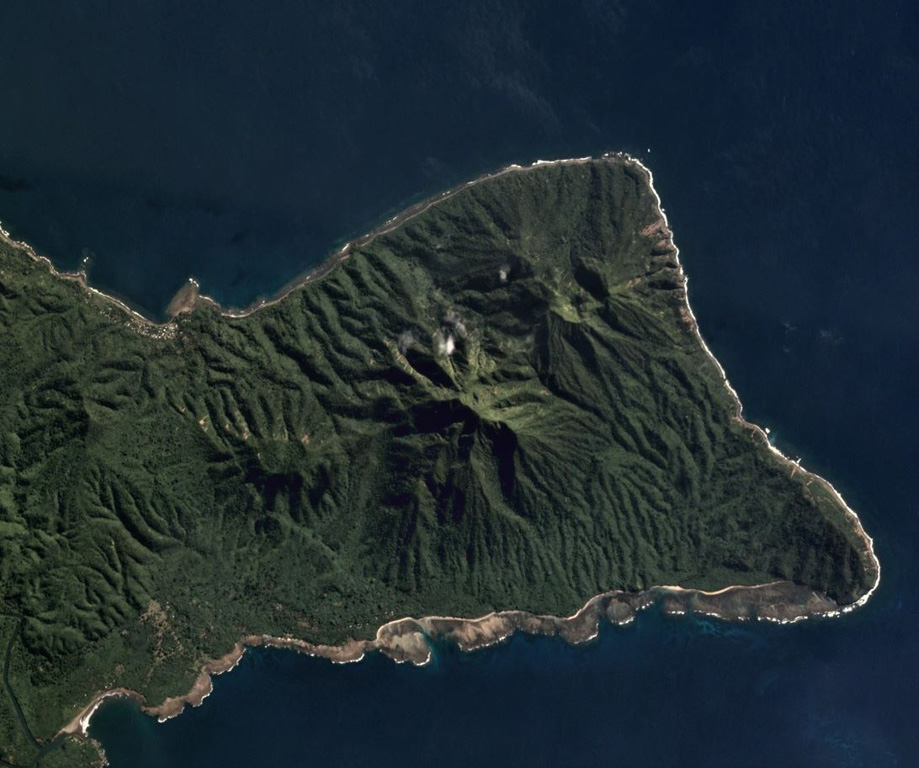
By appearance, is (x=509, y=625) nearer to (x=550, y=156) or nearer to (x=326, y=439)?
(x=326, y=439)

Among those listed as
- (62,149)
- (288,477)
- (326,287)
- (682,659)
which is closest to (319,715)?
(288,477)

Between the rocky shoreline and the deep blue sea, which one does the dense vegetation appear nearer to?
the rocky shoreline

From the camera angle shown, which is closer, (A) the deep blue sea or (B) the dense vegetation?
(B) the dense vegetation

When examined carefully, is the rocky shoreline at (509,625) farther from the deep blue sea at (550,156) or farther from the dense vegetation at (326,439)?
the dense vegetation at (326,439)

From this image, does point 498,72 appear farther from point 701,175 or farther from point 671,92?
point 701,175

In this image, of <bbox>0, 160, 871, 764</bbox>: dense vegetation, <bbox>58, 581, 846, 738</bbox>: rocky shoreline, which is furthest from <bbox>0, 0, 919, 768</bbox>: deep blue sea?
<bbox>0, 160, 871, 764</bbox>: dense vegetation

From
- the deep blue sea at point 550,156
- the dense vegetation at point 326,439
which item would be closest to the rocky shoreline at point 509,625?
the deep blue sea at point 550,156
